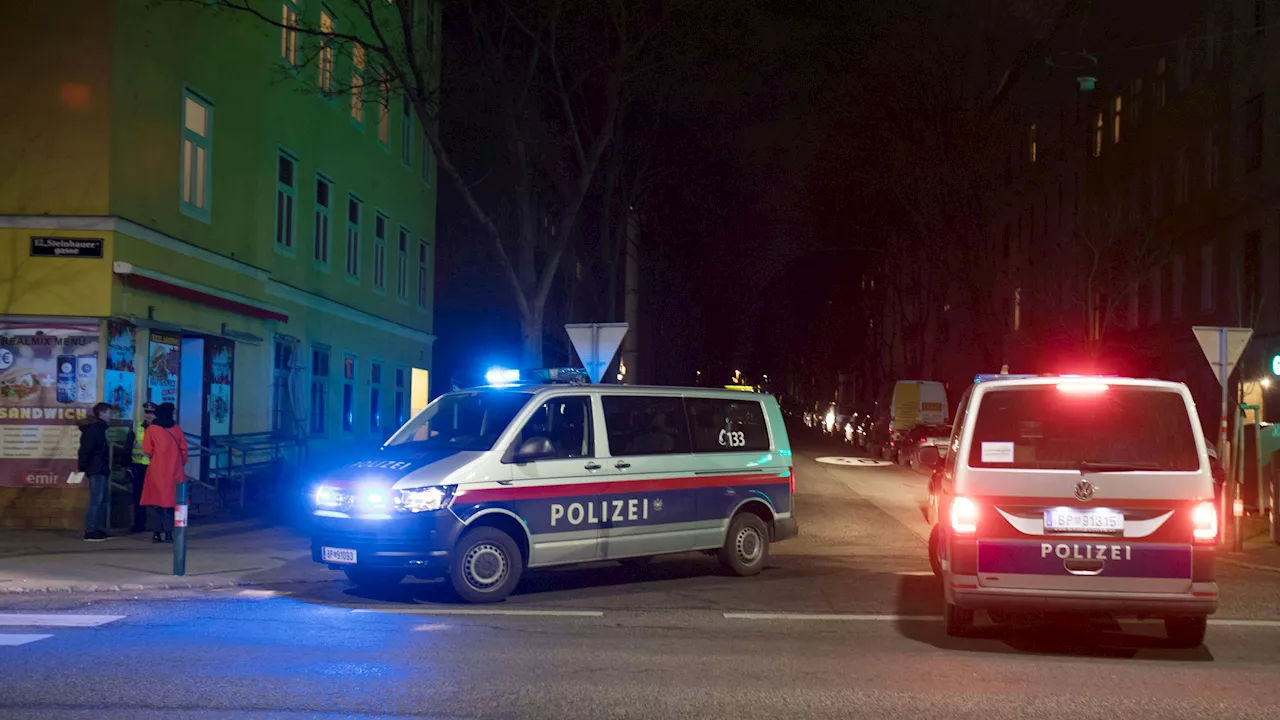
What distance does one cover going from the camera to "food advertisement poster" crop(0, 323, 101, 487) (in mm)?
16375

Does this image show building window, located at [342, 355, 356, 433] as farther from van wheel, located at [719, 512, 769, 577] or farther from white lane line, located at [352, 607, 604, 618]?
white lane line, located at [352, 607, 604, 618]

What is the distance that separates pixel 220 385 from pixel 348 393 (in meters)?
7.42

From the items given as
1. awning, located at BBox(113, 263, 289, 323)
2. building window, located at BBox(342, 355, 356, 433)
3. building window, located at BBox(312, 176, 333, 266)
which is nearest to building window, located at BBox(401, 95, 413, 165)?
Answer: building window, located at BBox(312, 176, 333, 266)

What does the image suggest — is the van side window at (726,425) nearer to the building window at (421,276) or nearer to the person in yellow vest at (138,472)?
the person in yellow vest at (138,472)

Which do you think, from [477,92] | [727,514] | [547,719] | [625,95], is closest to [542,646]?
[547,719]

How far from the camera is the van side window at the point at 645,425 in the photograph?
1259 centimetres

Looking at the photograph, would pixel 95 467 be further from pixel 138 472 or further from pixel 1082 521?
pixel 1082 521

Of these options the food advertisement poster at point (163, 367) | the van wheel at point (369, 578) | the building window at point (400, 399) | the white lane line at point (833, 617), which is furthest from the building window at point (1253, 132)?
the van wheel at point (369, 578)

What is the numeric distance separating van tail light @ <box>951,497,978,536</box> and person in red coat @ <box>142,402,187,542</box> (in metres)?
9.50

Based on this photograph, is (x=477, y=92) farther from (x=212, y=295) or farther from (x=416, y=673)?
(x=416, y=673)

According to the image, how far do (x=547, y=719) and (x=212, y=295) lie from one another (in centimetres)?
1444

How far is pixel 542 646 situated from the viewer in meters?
8.96

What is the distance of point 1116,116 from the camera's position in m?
41.1

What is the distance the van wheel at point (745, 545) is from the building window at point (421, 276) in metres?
21.7
